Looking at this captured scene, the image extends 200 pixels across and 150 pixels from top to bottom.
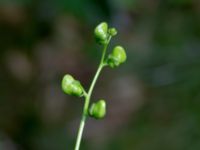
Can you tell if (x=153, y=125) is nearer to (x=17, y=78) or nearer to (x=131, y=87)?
(x=131, y=87)

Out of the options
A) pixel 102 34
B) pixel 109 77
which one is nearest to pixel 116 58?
pixel 102 34

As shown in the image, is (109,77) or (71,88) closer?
(71,88)

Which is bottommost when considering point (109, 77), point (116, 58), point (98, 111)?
point (98, 111)

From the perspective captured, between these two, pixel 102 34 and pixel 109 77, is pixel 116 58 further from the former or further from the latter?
pixel 109 77

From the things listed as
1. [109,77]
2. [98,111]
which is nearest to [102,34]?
[98,111]

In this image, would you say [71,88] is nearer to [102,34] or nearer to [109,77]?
[102,34]

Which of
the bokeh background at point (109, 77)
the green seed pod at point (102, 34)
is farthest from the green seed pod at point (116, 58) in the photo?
the bokeh background at point (109, 77)

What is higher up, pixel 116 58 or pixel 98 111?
pixel 116 58

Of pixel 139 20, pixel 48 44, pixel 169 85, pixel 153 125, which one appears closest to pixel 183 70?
pixel 169 85

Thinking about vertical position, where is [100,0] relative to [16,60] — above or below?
below
